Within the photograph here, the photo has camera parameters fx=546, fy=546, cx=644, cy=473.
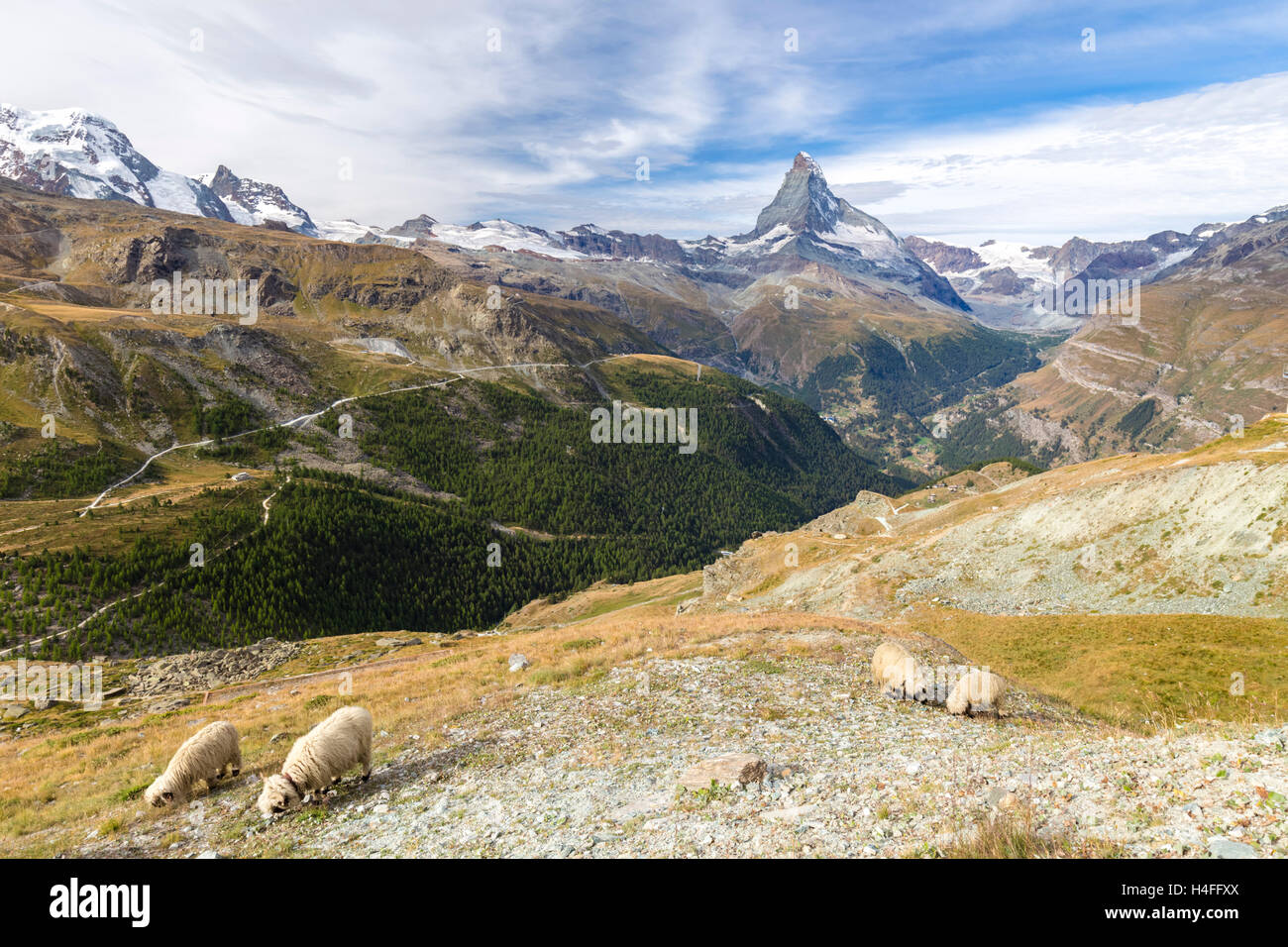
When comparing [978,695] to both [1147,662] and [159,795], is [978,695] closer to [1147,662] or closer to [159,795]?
[1147,662]

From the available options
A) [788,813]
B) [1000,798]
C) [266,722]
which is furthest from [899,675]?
[266,722]

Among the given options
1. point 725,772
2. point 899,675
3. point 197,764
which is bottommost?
point 197,764

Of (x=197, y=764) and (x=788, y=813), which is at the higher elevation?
(x=788, y=813)

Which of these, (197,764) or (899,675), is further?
(899,675)

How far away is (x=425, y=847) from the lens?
11539 mm

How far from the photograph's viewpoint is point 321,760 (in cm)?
1519

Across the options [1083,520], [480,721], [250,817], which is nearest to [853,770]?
[480,721]

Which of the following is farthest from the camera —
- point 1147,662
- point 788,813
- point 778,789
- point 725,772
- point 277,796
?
point 1147,662

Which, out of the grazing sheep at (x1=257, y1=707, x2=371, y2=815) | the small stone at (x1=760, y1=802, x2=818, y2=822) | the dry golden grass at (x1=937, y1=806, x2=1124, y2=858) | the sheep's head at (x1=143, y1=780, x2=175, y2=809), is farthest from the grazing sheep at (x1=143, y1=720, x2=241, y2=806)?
the dry golden grass at (x1=937, y1=806, x2=1124, y2=858)

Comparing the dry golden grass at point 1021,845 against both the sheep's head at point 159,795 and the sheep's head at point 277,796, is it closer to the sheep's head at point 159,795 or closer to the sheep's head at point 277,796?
the sheep's head at point 277,796

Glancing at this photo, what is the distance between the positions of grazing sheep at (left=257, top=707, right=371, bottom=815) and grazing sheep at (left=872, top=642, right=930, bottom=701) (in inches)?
748

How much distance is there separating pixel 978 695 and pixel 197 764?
1044 inches

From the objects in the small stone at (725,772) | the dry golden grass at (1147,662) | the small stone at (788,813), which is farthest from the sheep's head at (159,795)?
the dry golden grass at (1147,662)
